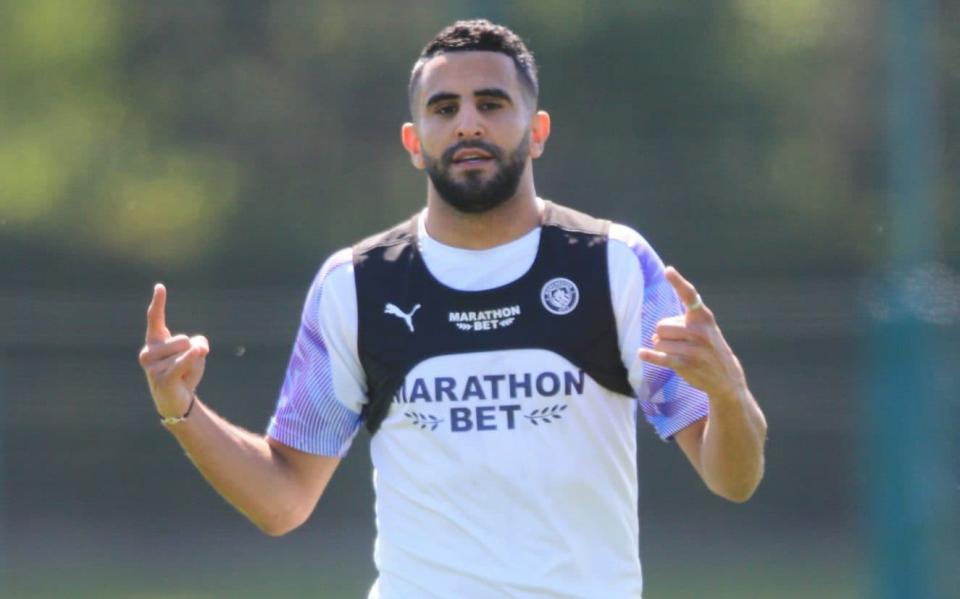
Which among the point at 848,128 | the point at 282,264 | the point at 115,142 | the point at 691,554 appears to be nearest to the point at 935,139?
the point at 848,128

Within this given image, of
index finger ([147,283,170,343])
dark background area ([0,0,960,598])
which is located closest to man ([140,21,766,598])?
index finger ([147,283,170,343])

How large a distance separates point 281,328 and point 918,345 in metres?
2.59

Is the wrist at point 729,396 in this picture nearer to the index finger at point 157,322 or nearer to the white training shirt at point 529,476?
the white training shirt at point 529,476

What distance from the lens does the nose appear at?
10.3 ft

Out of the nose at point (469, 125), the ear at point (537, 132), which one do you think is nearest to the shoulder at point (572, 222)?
the ear at point (537, 132)

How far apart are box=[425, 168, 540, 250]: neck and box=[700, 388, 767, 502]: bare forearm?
0.55 metres

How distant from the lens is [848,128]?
6.19 meters

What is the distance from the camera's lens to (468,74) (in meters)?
3.21

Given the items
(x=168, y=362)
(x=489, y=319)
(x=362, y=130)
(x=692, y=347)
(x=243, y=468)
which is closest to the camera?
(x=692, y=347)

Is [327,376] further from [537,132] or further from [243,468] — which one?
[537,132]

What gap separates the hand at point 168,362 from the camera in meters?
2.99

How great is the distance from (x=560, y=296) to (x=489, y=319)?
141 mm

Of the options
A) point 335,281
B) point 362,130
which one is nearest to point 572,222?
point 335,281

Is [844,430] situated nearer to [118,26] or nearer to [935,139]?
[935,139]
